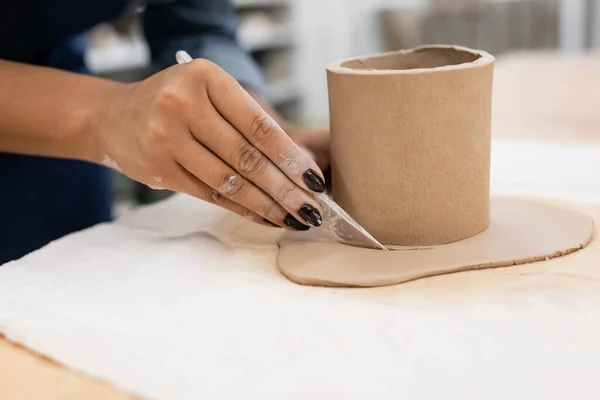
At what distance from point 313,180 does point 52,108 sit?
1.10 ft

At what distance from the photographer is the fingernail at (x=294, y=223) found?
0.68m

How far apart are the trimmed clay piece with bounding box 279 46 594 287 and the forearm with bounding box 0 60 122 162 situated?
0.87 ft

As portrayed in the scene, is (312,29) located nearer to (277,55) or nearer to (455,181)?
(277,55)

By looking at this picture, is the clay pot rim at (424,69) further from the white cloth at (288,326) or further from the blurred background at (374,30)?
the blurred background at (374,30)

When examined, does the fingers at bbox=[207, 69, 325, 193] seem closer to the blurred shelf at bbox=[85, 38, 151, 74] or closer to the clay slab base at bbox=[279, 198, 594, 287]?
the clay slab base at bbox=[279, 198, 594, 287]

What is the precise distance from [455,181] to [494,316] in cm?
17

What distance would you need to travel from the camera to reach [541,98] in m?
1.49

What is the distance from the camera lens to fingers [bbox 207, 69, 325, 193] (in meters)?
0.64

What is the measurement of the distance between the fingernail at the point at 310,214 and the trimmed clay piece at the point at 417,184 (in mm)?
39

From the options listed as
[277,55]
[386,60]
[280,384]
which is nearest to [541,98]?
[386,60]

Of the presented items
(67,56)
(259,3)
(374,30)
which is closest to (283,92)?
(259,3)

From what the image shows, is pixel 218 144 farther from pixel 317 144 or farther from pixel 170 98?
pixel 317 144

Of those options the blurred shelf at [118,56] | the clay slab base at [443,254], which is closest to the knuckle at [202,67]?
the clay slab base at [443,254]

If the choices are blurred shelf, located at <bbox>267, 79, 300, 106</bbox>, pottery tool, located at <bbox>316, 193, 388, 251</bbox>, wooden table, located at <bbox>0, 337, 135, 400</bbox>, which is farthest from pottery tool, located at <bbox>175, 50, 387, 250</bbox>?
blurred shelf, located at <bbox>267, 79, 300, 106</bbox>
